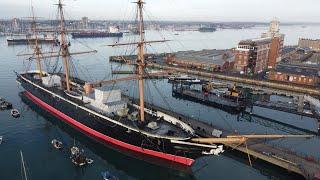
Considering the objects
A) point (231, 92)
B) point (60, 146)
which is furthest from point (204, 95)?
point (60, 146)

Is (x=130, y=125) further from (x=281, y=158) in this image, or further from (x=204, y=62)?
(x=204, y=62)

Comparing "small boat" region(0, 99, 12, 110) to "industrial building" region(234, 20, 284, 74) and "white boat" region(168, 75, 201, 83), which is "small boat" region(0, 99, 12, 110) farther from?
"industrial building" region(234, 20, 284, 74)

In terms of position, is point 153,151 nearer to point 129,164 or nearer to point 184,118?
point 129,164

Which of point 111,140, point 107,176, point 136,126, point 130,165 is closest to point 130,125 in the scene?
point 136,126

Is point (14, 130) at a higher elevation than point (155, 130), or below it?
below

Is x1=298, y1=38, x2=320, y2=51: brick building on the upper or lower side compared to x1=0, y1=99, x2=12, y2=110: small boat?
upper

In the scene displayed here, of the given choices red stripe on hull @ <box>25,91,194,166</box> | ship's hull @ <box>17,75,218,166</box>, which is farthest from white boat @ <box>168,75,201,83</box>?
ship's hull @ <box>17,75,218,166</box>

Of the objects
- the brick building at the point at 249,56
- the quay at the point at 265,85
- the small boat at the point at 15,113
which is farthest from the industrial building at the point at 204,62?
the small boat at the point at 15,113

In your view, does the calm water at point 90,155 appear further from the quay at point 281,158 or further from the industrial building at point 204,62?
the industrial building at point 204,62
